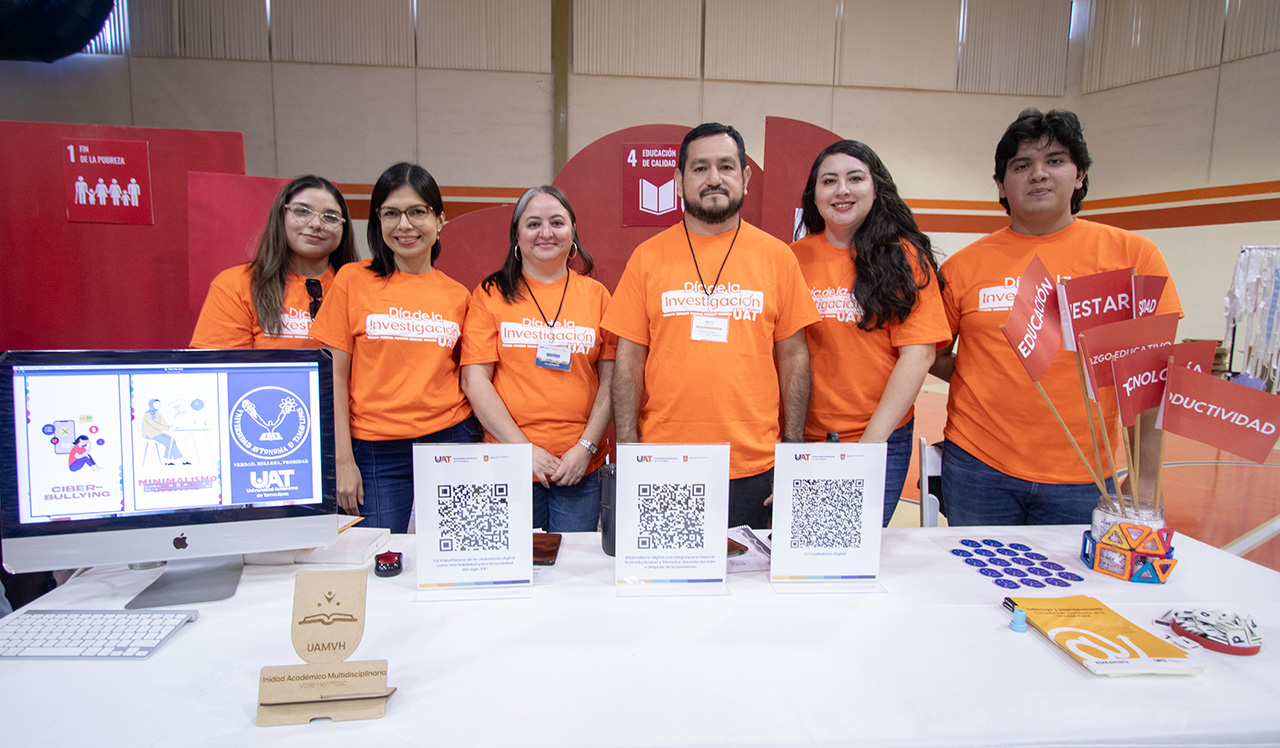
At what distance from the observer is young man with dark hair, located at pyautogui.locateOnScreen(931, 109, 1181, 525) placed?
5.67ft

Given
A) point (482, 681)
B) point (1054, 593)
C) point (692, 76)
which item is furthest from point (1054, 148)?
point (692, 76)

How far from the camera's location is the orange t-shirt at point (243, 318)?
2.03 metres

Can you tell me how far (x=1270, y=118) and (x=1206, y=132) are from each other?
45cm

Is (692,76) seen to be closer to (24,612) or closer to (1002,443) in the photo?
(1002,443)

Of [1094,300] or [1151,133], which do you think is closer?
[1094,300]

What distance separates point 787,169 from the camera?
285cm

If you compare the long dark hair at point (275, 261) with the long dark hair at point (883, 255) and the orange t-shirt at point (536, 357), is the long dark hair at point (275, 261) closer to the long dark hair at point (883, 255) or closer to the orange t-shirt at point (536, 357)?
the orange t-shirt at point (536, 357)

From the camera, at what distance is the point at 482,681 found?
2.99 ft

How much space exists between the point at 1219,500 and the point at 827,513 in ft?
14.3

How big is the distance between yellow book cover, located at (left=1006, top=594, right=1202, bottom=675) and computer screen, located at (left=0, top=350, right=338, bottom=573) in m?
1.32

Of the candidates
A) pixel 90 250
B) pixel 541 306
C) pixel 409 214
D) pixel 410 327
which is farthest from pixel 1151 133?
pixel 90 250

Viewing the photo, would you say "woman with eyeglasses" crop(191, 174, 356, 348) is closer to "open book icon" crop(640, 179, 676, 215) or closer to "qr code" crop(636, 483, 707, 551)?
"open book icon" crop(640, 179, 676, 215)

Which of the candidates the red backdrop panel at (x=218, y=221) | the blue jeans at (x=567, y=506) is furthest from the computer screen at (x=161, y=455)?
the red backdrop panel at (x=218, y=221)

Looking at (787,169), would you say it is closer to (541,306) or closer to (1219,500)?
(541,306)
